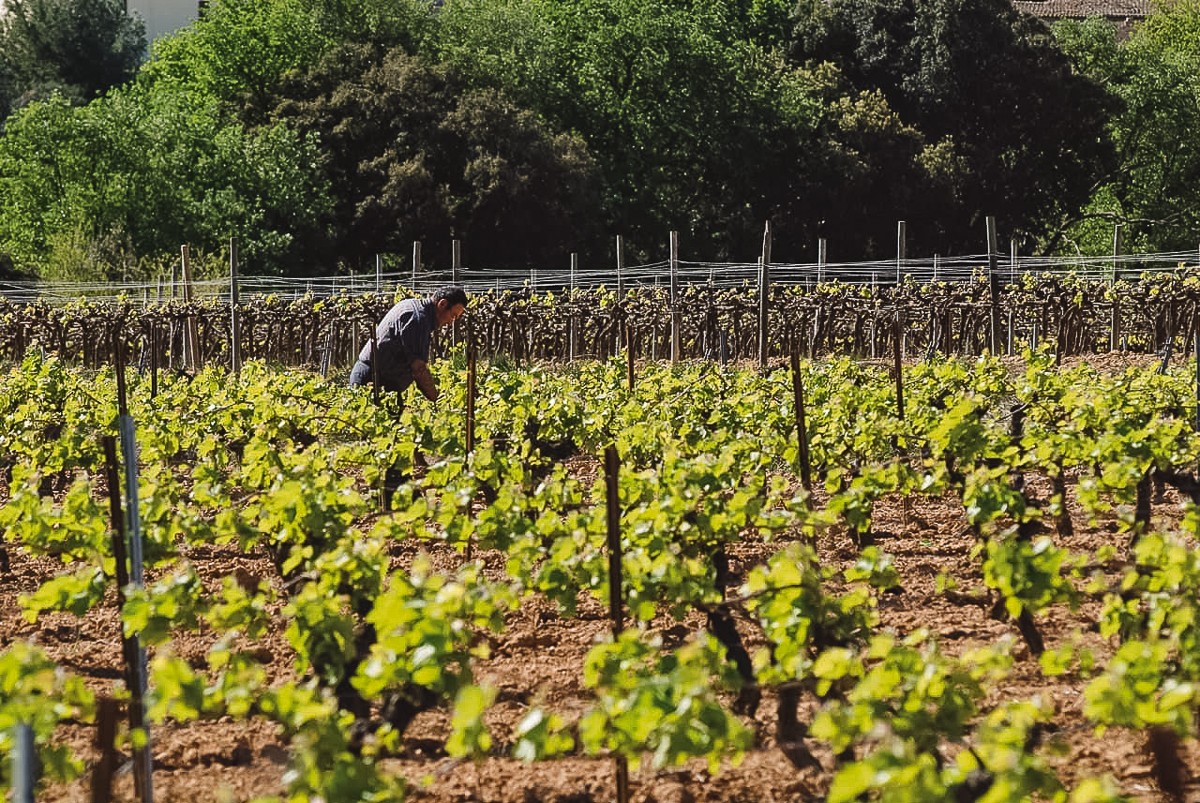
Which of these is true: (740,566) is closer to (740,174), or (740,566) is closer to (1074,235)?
(740,174)

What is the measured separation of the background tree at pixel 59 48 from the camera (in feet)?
176

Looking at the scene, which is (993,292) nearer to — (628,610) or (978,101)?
(628,610)

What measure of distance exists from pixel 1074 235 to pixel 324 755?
45981mm

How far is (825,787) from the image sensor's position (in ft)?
15.4

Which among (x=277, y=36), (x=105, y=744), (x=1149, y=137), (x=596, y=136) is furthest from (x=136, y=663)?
(x=1149, y=137)

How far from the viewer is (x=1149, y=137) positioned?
44094 mm

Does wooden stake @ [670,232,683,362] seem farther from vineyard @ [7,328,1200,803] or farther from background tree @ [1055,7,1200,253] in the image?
background tree @ [1055,7,1200,253]

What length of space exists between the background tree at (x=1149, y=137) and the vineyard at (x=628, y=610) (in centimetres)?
3618

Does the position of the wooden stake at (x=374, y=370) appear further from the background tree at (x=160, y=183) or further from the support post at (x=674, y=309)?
the background tree at (x=160, y=183)

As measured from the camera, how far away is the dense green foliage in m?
36.2

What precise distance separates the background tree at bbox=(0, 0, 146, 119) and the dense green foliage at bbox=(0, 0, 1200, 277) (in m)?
11.1

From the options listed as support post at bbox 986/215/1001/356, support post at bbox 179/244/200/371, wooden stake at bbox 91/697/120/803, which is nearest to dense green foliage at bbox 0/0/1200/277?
support post at bbox 179/244/200/371

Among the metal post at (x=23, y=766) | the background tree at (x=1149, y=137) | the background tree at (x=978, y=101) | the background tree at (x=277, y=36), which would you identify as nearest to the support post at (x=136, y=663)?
the metal post at (x=23, y=766)

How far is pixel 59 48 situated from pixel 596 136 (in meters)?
22.3
